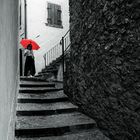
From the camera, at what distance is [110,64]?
3564 millimetres

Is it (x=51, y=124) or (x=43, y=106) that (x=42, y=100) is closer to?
(x=43, y=106)

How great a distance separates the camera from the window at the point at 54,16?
11344 mm

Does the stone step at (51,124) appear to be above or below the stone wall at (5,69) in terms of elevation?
below

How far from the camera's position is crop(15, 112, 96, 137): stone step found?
3674 millimetres

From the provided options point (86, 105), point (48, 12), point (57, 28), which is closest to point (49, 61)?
point (57, 28)

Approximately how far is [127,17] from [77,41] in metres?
2.29

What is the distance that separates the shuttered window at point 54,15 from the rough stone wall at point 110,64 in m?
6.20

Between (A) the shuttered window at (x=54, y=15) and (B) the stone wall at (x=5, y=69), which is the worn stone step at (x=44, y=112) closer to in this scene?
(B) the stone wall at (x=5, y=69)

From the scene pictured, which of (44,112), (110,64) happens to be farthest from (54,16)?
(110,64)

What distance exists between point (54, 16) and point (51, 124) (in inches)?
330

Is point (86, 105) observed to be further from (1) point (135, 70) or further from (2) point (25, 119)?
(1) point (135, 70)

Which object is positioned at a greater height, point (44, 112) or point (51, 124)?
point (44, 112)

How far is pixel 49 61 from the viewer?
35.5ft

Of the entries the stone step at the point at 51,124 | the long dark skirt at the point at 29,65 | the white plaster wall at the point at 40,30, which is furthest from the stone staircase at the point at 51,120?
the white plaster wall at the point at 40,30
